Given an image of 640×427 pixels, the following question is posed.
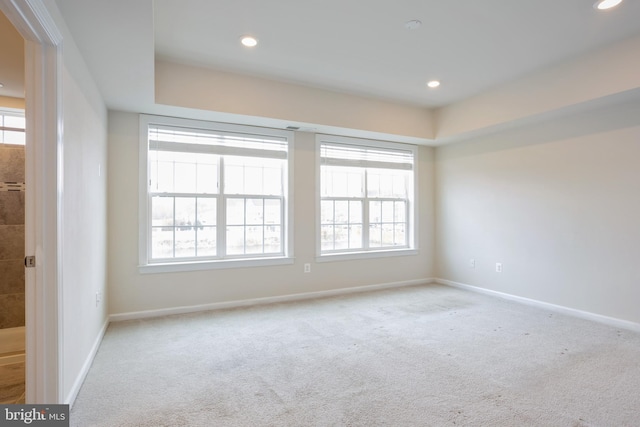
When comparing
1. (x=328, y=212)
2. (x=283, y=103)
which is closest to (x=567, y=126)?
(x=328, y=212)

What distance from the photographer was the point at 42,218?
1.79 m

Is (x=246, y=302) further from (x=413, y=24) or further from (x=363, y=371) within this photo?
(x=413, y=24)

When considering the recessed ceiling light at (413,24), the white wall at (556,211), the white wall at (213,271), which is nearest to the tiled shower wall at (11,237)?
the white wall at (213,271)

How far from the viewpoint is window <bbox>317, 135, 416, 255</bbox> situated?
193 inches

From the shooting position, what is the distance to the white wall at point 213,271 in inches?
145

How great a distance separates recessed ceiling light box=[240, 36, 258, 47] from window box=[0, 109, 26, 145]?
8.73 ft

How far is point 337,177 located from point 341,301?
1.79m

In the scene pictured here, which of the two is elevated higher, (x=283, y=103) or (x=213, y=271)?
(x=283, y=103)

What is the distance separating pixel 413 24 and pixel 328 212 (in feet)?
8.96

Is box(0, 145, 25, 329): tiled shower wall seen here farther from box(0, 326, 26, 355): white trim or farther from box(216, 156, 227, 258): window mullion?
box(216, 156, 227, 258): window mullion

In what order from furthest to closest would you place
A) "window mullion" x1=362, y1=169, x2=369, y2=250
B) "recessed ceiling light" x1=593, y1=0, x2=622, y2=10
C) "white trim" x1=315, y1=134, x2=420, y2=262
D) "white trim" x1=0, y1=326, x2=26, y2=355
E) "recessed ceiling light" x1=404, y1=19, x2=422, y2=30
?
"window mullion" x1=362, y1=169, x2=369, y2=250, "white trim" x1=315, y1=134, x2=420, y2=262, "white trim" x1=0, y1=326, x2=26, y2=355, "recessed ceiling light" x1=404, y1=19, x2=422, y2=30, "recessed ceiling light" x1=593, y1=0, x2=622, y2=10

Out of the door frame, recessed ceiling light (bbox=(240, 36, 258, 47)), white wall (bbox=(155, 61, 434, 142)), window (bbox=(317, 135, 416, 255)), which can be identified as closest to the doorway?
white wall (bbox=(155, 61, 434, 142))

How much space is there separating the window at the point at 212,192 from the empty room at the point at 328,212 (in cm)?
3

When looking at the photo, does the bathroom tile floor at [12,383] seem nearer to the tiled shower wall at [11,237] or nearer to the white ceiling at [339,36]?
the tiled shower wall at [11,237]
